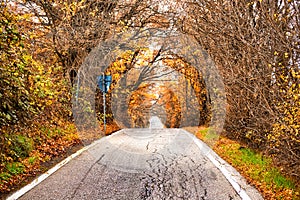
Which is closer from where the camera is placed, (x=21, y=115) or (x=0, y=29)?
(x=0, y=29)

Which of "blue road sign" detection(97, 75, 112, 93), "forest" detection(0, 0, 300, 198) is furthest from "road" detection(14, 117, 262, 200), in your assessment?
"blue road sign" detection(97, 75, 112, 93)

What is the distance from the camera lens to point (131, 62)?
67.0 feet

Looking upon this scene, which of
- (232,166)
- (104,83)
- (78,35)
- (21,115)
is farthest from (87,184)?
(104,83)

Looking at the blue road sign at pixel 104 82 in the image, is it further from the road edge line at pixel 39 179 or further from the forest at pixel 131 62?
the road edge line at pixel 39 179

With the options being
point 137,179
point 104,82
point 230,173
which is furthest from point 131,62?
point 137,179

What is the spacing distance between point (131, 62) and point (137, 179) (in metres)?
14.9

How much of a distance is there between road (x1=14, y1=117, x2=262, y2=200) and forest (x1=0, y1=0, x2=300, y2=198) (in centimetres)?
78

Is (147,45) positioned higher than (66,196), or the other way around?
(147,45)

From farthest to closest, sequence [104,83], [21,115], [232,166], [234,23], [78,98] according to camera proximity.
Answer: [104,83] < [78,98] < [232,166] < [234,23] < [21,115]

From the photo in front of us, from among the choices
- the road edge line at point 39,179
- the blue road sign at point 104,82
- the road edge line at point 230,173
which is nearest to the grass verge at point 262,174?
the road edge line at point 230,173

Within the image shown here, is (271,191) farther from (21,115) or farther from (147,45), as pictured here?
(147,45)

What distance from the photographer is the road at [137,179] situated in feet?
16.5

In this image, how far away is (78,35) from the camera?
12570mm

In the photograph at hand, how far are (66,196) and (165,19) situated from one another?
44.2 ft
